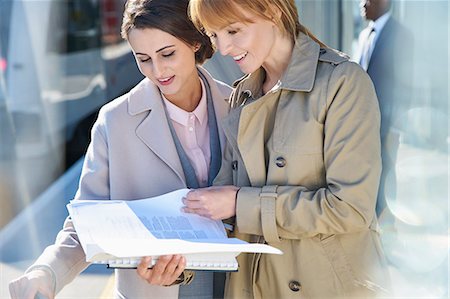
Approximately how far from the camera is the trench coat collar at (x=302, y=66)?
1.90m

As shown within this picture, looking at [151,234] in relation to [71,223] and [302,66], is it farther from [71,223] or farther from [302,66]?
[302,66]

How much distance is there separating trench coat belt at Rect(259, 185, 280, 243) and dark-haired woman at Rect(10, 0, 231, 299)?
0.26m

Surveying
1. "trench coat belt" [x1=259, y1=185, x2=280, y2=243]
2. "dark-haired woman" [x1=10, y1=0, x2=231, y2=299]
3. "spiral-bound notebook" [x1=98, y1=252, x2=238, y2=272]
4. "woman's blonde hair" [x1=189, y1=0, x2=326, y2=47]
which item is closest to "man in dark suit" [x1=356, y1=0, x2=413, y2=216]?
"dark-haired woman" [x1=10, y1=0, x2=231, y2=299]

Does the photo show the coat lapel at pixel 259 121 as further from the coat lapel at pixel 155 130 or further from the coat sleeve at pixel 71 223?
the coat sleeve at pixel 71 223

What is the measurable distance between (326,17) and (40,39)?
261 centimetres

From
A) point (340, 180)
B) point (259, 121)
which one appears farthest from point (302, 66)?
point (340, 180)

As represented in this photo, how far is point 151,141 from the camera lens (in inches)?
84.9

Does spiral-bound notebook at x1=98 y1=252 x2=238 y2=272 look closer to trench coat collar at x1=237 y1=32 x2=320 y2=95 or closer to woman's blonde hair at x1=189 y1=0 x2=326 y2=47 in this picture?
trench coat collar at x1=237 y1=32 x2=320 y2=95

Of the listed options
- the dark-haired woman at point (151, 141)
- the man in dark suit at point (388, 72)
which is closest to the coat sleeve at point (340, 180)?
the dark-haired woman at point (151, 141)

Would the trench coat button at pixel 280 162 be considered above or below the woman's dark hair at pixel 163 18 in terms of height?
below

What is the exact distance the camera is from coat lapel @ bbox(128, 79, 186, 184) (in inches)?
84.9

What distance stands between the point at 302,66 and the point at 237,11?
0.19 meters

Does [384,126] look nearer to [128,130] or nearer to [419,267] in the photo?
[419,267]

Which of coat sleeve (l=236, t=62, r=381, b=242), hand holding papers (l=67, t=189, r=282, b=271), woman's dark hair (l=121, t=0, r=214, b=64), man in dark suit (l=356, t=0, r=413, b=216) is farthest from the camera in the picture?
man in dark suit (l=356, t=0, r=413, b=216)
